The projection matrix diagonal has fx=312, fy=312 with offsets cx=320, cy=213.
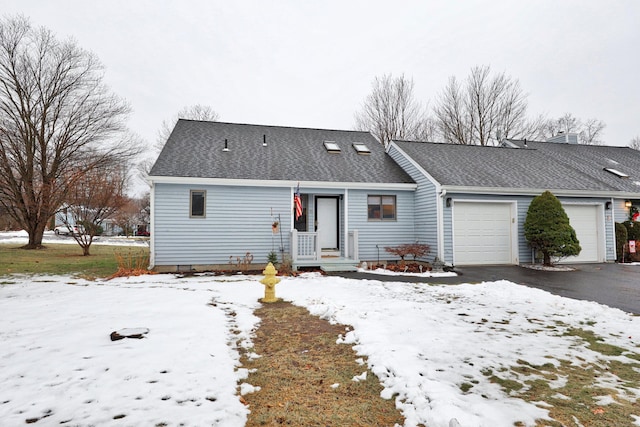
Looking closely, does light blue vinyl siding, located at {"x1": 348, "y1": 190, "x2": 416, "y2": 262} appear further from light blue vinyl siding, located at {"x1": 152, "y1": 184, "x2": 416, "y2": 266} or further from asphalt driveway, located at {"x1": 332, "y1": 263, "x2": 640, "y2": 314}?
asphalt driveway, located at {"x1": 332, "y1": 263, "x2": 640, "y2": 314}

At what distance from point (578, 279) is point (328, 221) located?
761cm

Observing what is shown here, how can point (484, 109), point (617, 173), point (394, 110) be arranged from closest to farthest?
point (617, 173) < point (484, 109) < point (394, 110)

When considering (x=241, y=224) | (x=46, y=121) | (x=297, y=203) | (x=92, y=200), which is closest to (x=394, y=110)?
(x=297, y=203)

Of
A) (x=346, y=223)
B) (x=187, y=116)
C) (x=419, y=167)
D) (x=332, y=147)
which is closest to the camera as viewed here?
(x=346, y=223)

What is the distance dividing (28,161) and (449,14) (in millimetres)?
26321

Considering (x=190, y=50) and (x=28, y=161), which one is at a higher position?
(x=190, y=50)

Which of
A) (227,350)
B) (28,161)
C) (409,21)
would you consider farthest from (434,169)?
(28,161)

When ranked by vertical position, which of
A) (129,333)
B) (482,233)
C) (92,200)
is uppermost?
(92,200)

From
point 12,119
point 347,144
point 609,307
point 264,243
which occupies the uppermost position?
point 12,119

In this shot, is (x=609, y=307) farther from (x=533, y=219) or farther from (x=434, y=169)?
(x=434, y=169)

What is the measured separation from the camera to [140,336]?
3.79m

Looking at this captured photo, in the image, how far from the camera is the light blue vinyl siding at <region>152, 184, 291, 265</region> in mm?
9938

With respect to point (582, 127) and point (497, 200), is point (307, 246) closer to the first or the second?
point (497, 200)

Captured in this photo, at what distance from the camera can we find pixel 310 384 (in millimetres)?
2812
